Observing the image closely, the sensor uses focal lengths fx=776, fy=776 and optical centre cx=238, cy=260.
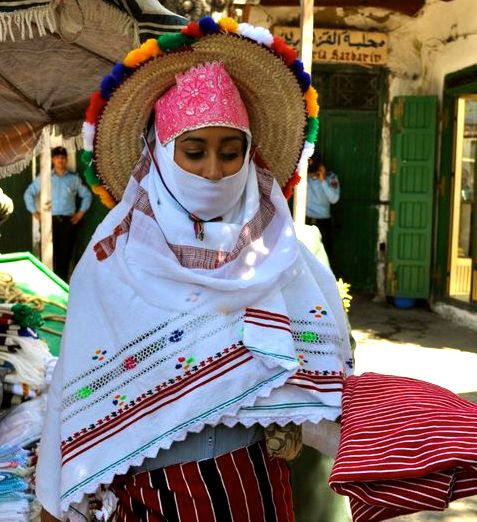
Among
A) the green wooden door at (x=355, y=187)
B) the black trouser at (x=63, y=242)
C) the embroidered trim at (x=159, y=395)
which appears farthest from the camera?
the green wooden door at (x=355, y=187)

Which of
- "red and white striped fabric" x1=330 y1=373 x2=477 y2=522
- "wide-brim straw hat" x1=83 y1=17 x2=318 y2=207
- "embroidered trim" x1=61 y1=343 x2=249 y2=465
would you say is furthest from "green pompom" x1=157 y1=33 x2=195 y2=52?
"red and white striped fabric" x1=330 y1=373 x2=477 y2=522

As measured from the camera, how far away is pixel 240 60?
1.91 meters

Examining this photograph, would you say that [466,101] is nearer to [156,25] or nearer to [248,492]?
[156,25]

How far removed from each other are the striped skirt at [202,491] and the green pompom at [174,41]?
3.11 ft

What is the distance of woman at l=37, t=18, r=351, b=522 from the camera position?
1.68 m

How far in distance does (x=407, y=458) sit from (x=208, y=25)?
1.07 meters

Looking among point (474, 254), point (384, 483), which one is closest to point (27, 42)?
point (384, 483)

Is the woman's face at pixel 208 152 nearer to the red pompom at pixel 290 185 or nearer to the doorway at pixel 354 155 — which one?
the red pompom at pixel 290 185

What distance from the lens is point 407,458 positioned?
136 cm

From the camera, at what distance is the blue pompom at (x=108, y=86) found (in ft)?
6.30

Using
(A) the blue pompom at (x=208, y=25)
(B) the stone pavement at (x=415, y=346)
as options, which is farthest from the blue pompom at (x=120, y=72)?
(B) the stone pavement at (x=415, y=346)

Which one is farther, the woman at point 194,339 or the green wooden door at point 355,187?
the green wooden door at point 355,187

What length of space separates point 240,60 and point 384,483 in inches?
41.8

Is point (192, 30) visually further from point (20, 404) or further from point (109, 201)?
Answer: point (20, 404)
